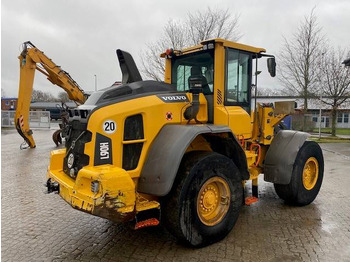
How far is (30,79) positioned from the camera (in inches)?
499

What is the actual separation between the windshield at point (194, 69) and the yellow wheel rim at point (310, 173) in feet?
8.03

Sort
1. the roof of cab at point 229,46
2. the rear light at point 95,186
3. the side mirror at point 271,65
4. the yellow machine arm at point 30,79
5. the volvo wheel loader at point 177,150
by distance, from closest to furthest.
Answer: the rear light at point 95,186 → the volvo wheel loader at point 177,150 → the roof of cab at point 229,46 → the side mirror at point 271,65 → the yellow machine arm at point 30,79

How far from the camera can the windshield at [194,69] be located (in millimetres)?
4625

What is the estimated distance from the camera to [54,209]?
17.3 feet

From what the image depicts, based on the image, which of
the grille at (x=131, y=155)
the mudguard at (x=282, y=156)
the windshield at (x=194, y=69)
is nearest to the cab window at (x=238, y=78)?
the windshield at (x=194, y=69)

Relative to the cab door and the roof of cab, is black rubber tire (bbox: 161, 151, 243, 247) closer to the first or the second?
the cab door

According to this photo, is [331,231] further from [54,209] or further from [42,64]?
[42,64]

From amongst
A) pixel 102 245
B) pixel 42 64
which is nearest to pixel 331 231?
pixel 102 245

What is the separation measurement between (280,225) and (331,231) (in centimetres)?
68

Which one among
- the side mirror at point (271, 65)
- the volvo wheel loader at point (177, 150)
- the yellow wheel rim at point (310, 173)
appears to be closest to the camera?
the volvo wheel loader at point (177, 150)

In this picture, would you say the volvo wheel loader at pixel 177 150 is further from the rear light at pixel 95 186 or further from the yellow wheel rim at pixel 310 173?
the yellow wheel rim at pixel 310 173

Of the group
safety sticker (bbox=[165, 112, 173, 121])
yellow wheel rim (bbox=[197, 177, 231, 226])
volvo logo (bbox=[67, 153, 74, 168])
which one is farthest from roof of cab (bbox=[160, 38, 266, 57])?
volvo logo (bbox=[67, 153, 74, 168])

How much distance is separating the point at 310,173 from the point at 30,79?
37.0 feet

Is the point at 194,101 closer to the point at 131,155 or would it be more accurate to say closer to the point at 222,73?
the point at 222,73
